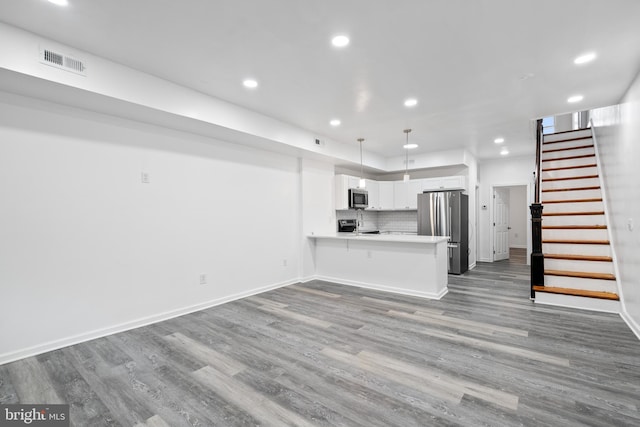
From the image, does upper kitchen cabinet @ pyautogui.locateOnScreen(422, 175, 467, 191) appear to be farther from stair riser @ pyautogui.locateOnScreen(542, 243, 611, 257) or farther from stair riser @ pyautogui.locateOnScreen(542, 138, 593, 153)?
stair riser @ pyautogui.locateOnScreen(542, 243, 611, 257)

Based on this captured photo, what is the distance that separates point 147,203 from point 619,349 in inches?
206

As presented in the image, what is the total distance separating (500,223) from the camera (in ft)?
28.4

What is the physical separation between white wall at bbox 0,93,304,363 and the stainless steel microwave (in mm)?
2396

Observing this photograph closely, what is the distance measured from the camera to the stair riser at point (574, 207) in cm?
496

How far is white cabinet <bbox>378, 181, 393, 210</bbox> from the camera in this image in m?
7.74

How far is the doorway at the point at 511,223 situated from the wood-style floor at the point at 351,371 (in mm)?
4836

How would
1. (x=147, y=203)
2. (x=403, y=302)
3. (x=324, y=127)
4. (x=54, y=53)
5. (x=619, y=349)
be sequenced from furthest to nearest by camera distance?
(x=324, y=127)
(x=403, y=302)
(x=147, y=203)
(x=619, y=349)
(x=54, y=53)

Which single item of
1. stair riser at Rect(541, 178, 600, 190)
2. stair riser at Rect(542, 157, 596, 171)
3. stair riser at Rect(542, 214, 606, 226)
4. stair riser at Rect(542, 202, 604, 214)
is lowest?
stair riser at Rect(542, 214, 606, 226)

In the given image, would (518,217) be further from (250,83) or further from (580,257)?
(250,83)

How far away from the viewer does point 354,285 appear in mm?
5496

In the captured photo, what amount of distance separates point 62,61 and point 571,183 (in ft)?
24.4

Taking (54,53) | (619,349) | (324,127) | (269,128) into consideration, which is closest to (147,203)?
(54,53)

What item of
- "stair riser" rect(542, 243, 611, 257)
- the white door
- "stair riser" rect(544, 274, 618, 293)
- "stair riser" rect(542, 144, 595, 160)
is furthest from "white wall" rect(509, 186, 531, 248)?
"stair riser" rect(544, 274, 618, 293)

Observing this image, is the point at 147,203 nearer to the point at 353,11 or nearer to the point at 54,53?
the point at 54,53
